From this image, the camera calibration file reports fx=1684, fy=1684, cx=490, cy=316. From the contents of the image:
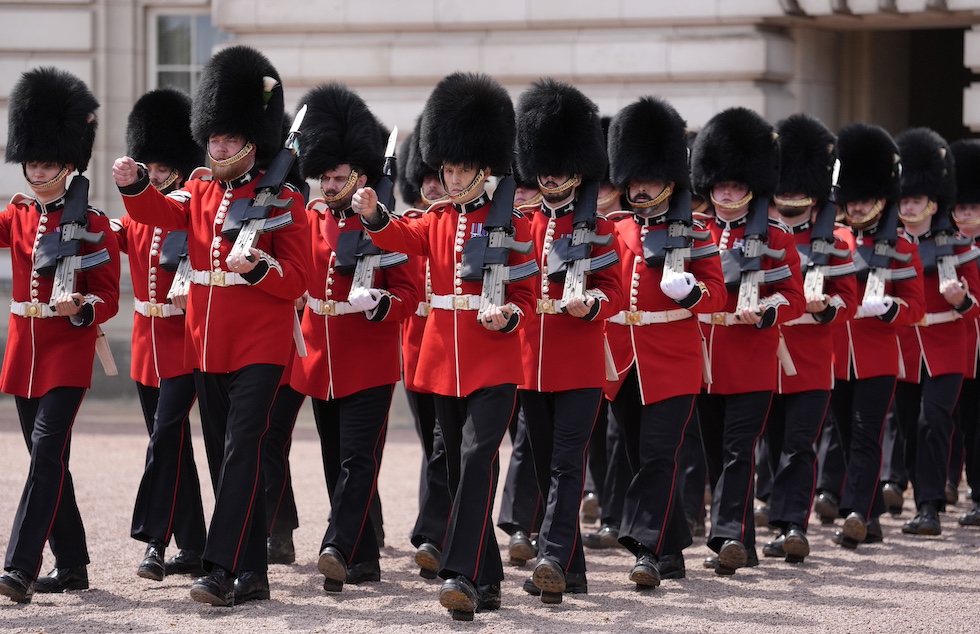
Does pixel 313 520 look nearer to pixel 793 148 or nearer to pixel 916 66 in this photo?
pixel 793 148

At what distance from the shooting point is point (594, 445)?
676 cm

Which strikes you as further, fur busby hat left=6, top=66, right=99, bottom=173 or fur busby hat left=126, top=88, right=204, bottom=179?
fur busby hat left=126, top=88, right=204, bottom=179

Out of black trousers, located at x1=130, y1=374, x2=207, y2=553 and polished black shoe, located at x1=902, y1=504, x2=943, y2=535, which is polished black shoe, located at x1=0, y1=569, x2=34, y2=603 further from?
polished black shoe, located at x1=902, y1=504, x2=943, y2=535

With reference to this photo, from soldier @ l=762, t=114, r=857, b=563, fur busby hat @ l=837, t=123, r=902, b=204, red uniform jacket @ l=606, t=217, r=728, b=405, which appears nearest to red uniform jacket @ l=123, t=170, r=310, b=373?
red uniform jacket @ l=606, t=217, r=728, b=405

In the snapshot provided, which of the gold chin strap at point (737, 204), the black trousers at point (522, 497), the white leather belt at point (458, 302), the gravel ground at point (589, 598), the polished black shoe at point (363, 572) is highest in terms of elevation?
the gold chin strap at point (737, 204)

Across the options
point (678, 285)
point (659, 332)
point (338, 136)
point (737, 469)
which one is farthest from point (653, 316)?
point (338, 136)

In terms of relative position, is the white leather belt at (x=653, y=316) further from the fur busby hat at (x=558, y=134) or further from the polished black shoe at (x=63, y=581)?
the polished black shoe at (x=63, y=581)

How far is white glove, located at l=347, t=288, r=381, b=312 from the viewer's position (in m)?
5.16

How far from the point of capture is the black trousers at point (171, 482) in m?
5.46

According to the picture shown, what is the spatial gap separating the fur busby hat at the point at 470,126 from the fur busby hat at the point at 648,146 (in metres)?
0.63

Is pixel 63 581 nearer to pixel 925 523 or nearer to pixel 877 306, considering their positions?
pixel 877 306

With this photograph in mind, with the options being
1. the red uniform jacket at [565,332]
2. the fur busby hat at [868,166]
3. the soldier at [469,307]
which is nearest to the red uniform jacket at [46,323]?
the soldier at [469,307]

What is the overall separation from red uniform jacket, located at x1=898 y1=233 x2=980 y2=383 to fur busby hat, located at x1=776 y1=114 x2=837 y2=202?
0.65m

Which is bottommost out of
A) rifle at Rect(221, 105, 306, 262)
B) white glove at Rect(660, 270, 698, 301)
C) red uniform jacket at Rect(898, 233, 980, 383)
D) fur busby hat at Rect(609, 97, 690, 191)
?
red uniform jacket at Rect(898, 233, 980, 383)
